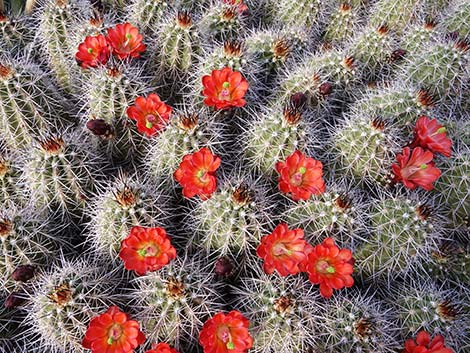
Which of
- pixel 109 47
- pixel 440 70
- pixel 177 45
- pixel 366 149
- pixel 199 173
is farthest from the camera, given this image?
pixel 440 70

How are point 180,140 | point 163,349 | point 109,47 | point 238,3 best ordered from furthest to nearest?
point 238,3, point 109,47, point 180,140, point 163,349

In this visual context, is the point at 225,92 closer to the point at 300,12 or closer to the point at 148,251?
the point at 148,251

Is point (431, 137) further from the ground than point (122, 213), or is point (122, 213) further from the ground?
point (431, 137)

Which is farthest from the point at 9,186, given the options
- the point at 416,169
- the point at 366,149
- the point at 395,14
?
the point at 395,14

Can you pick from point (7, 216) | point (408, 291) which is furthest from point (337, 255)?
point (7, 216)

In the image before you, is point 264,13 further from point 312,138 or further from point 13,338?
point 13,338
